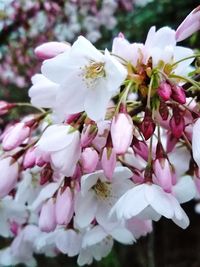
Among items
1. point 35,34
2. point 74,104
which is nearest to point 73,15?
point 35,34

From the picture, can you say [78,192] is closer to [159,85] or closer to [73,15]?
[159,85]

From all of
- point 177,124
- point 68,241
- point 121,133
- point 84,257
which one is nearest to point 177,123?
point 177,124

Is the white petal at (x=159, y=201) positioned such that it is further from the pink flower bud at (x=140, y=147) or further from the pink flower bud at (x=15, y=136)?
the pink flower bud at (x=15, y=136)

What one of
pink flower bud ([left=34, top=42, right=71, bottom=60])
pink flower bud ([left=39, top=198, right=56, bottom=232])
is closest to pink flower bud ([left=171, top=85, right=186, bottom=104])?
pink flower bud ([left=34, top=42, right=71, bottom=60])

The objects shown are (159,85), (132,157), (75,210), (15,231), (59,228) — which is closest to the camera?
(159,85)

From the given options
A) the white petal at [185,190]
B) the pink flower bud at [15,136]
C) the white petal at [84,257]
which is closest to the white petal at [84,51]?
the pink flower bud at [15,136]

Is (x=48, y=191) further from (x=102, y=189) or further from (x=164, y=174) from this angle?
(x=164, y=174)
